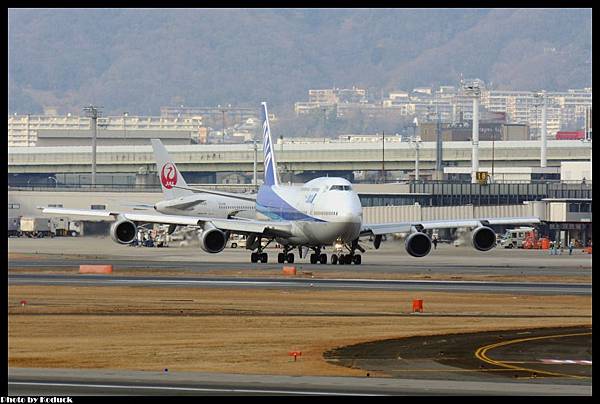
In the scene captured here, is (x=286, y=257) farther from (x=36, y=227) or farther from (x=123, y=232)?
(x=36, y=227)

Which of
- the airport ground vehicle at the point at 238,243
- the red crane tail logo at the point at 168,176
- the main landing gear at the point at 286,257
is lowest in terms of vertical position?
the main landing gear at the point at 286,257

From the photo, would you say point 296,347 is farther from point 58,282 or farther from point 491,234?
point 491,234

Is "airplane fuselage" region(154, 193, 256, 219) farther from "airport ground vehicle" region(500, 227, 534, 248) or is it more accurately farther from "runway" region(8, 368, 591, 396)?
"runway" region(8, 368, 591, 396)

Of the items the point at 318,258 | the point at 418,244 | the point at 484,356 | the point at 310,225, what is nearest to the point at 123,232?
the point at 310,225

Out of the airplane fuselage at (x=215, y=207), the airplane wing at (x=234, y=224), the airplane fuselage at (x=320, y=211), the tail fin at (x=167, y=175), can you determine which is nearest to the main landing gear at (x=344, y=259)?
the airplane fuselage at (x=320, y=211)

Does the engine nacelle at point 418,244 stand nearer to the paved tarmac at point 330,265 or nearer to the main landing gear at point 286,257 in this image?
the paved tarmac at point 330,265

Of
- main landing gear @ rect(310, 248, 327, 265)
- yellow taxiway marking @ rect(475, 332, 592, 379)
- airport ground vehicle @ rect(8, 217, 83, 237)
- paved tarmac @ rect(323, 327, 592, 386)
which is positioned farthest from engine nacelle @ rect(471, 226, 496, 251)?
airport ground vehicle @ rect(8, 217, 83, 237)
